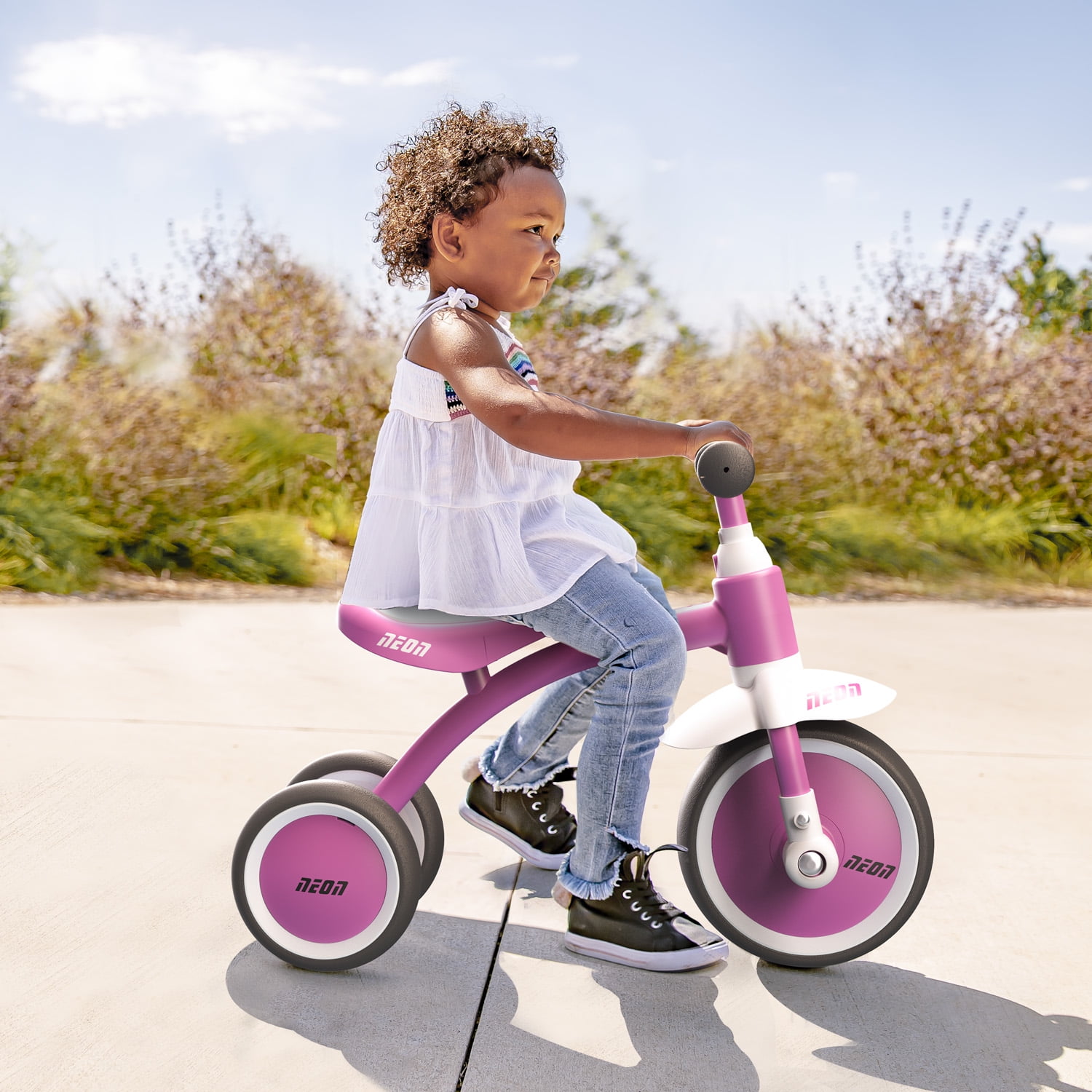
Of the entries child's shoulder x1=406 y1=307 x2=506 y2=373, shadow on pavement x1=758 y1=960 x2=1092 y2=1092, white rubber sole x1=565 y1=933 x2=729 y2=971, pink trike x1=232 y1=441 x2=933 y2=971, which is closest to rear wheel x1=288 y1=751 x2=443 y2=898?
pink trike x1=232 y1=441 x2=933 y2=971

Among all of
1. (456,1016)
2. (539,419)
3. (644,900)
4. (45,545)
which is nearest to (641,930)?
(644,900)

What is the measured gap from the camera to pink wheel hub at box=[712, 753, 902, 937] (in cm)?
222

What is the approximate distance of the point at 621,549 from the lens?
225 cm

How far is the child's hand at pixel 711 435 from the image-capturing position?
2027 millimetres

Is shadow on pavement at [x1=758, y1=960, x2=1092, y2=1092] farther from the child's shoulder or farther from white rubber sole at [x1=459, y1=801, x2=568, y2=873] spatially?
the child's shoulder

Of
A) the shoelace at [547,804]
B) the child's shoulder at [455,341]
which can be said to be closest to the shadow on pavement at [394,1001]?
the shoelace at [547,804]

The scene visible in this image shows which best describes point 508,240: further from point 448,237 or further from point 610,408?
point 610,408

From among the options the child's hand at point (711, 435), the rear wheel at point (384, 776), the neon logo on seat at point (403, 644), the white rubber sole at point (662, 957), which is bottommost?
the white rubber sole at point (662, 957)

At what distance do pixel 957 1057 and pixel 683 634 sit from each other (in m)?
0.88

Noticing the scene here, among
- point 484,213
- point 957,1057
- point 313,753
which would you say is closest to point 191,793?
point 313,753

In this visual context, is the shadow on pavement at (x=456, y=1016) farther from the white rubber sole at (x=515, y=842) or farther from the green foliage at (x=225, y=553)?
the green foliage at (x=225, y=553)

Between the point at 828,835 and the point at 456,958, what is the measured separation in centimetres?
79

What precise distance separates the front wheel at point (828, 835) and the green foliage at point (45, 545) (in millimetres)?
4868

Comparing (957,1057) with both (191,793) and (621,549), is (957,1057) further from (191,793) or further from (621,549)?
(191,793)
